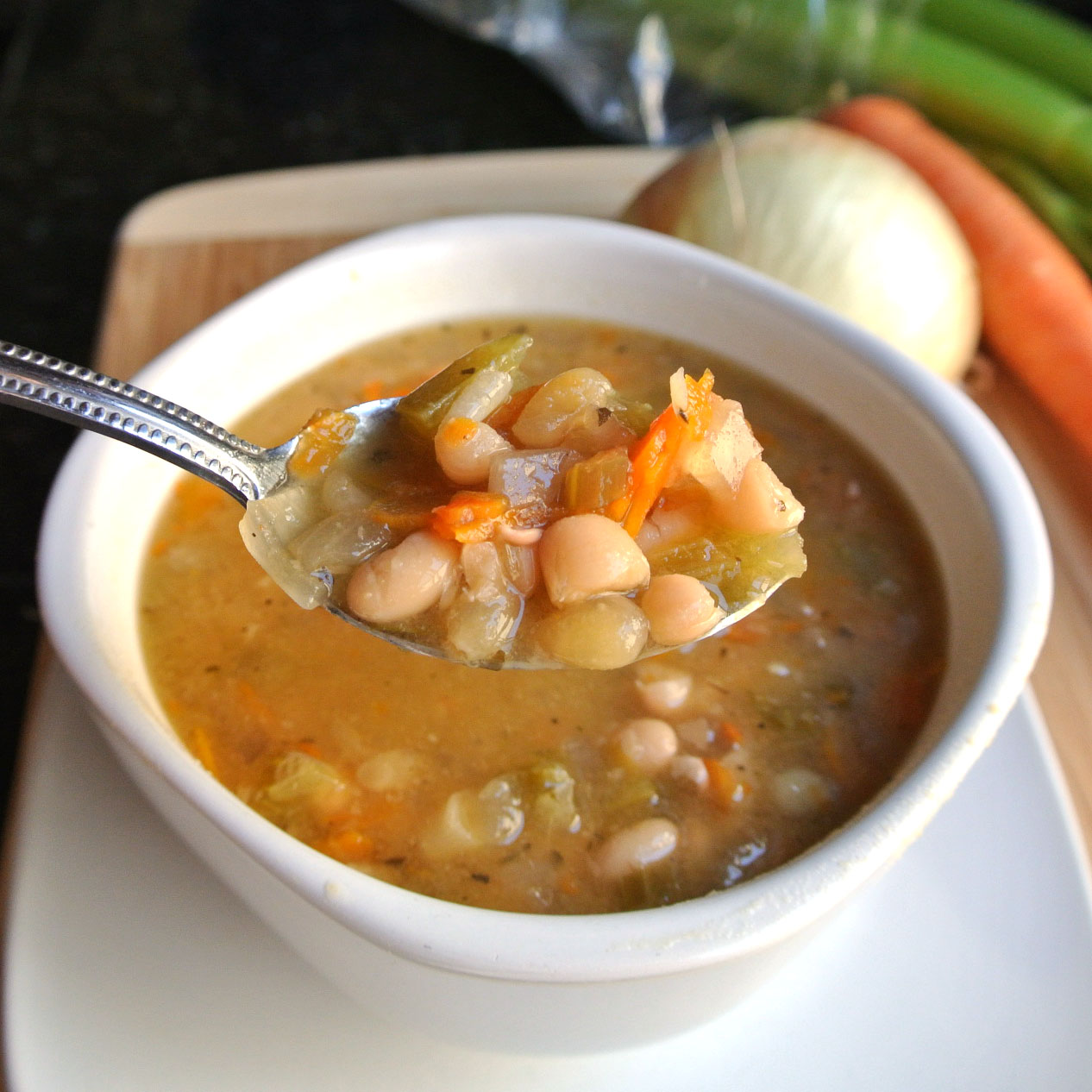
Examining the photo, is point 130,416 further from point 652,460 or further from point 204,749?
point 652,460

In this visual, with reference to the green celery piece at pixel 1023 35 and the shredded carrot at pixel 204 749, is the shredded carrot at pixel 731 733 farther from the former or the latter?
the green celery piece at pixel 1023 35

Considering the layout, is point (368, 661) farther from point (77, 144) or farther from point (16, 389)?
point (77, 144)

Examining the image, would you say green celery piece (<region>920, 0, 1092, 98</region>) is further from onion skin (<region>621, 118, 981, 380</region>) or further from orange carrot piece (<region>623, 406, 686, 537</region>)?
orange carrot piece (<region>623, 406, 686, 537</region>)

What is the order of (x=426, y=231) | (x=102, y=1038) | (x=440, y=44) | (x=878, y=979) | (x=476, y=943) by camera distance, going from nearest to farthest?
(x=476, y=943) → (x=102, y=1038) → (x=878, y=979) → (x=426, y=231) → (x=440, y=44)

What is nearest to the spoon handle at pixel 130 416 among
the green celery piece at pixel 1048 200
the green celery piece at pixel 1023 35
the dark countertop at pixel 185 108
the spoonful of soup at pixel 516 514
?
the spoonful of soup at pixel 516 514

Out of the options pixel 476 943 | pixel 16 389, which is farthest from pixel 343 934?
pixel 16 389

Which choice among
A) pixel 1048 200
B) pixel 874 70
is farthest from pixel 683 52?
pixel 1048 200
